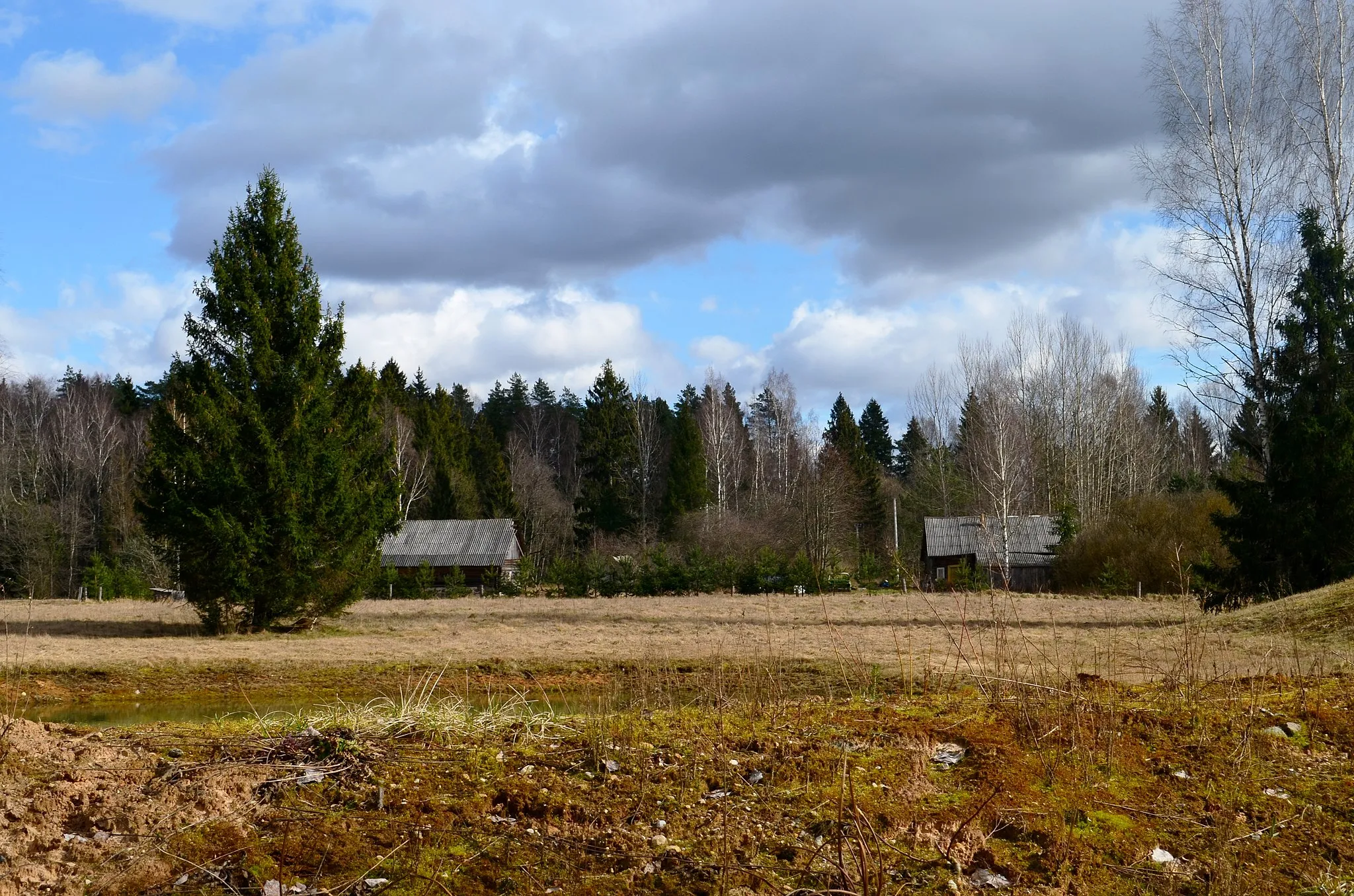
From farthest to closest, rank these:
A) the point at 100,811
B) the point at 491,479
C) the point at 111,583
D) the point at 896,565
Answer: the point at 491,479 → the point at 111,583 → the point at 896,565 → the point at 100,811

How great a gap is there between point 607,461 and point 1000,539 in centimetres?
2401

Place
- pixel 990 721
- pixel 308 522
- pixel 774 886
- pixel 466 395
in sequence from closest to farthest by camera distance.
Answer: pixel 774 886
pixel 990 721
pixel 308 522
pixel 466 395

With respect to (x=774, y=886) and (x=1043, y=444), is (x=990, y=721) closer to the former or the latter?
(x=774, y=886)

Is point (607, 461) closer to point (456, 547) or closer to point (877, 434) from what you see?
point (456, 547)

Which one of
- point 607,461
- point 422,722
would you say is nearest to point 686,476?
point 607,461

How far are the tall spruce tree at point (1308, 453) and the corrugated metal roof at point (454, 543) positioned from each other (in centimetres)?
3366

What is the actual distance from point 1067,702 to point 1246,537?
756 inches

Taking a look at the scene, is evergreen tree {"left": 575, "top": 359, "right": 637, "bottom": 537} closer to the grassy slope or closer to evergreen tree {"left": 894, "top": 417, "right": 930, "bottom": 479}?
evergreen tree {"left": 894, "top": 417, "right": 930, "bottom": 479}

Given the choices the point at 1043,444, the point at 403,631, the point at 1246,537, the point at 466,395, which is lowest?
the point at 403,631

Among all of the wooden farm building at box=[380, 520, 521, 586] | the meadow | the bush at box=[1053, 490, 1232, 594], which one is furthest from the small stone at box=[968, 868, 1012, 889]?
the wooden farm building at box=[380, 520, 521, 586]

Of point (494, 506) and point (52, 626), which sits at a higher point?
point (494, 506)

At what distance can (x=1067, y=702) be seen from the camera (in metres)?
5.35

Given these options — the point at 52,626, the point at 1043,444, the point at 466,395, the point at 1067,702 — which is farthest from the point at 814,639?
the point at 466,395

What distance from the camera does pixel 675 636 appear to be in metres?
20.4
